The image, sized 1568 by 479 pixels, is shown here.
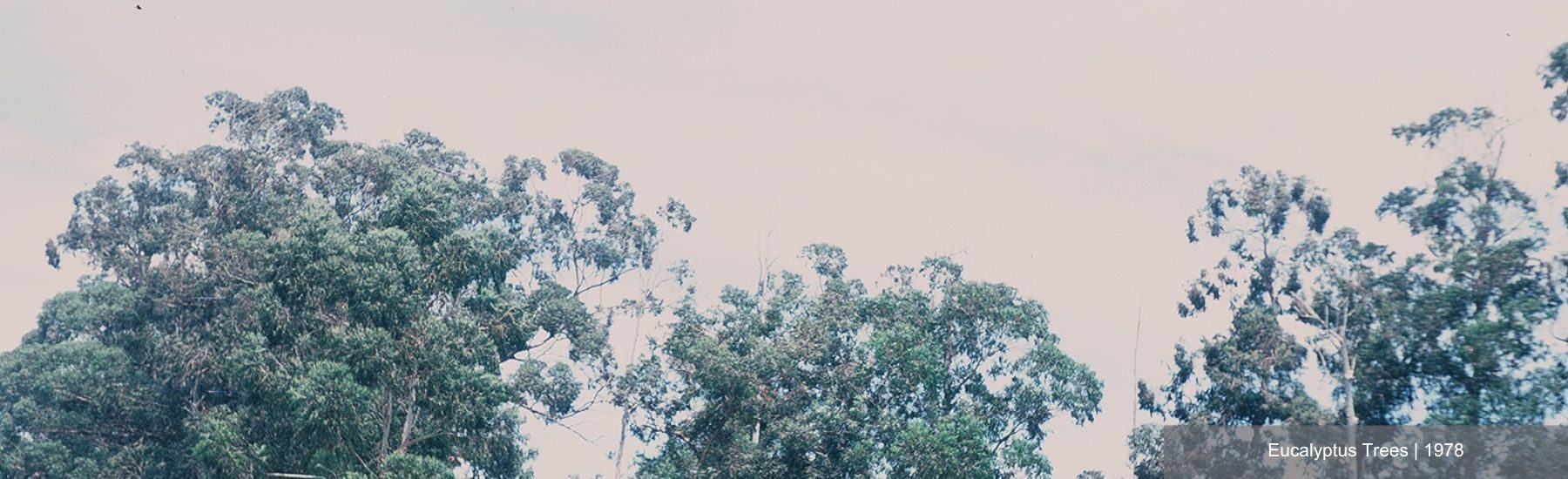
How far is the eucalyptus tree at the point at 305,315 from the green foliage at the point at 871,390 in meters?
5.13

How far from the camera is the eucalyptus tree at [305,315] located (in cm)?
2670

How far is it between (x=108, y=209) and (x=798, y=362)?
2017cm

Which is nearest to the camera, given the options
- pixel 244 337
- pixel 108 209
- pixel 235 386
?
pixel 244 337

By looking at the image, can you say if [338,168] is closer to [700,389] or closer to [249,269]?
[249,269]

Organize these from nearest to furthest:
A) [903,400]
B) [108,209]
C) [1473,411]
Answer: [1473,411] < [903,400] < [108,209]

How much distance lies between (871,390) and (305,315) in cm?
1397

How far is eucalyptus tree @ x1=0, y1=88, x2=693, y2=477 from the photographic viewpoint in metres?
26.7

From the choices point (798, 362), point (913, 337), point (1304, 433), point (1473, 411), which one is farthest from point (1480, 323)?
point (798, 362)

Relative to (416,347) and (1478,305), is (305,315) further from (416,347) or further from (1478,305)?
(1478,305)

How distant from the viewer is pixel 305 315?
27.3 m

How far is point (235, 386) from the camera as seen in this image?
30.8m

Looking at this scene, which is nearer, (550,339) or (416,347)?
(416,347)

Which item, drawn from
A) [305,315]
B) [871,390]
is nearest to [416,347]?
[305,315]

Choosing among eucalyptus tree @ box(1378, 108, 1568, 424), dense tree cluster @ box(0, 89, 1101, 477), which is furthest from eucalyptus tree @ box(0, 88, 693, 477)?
eucalyptus tree @ box(1378, 108, 1568, 424)
